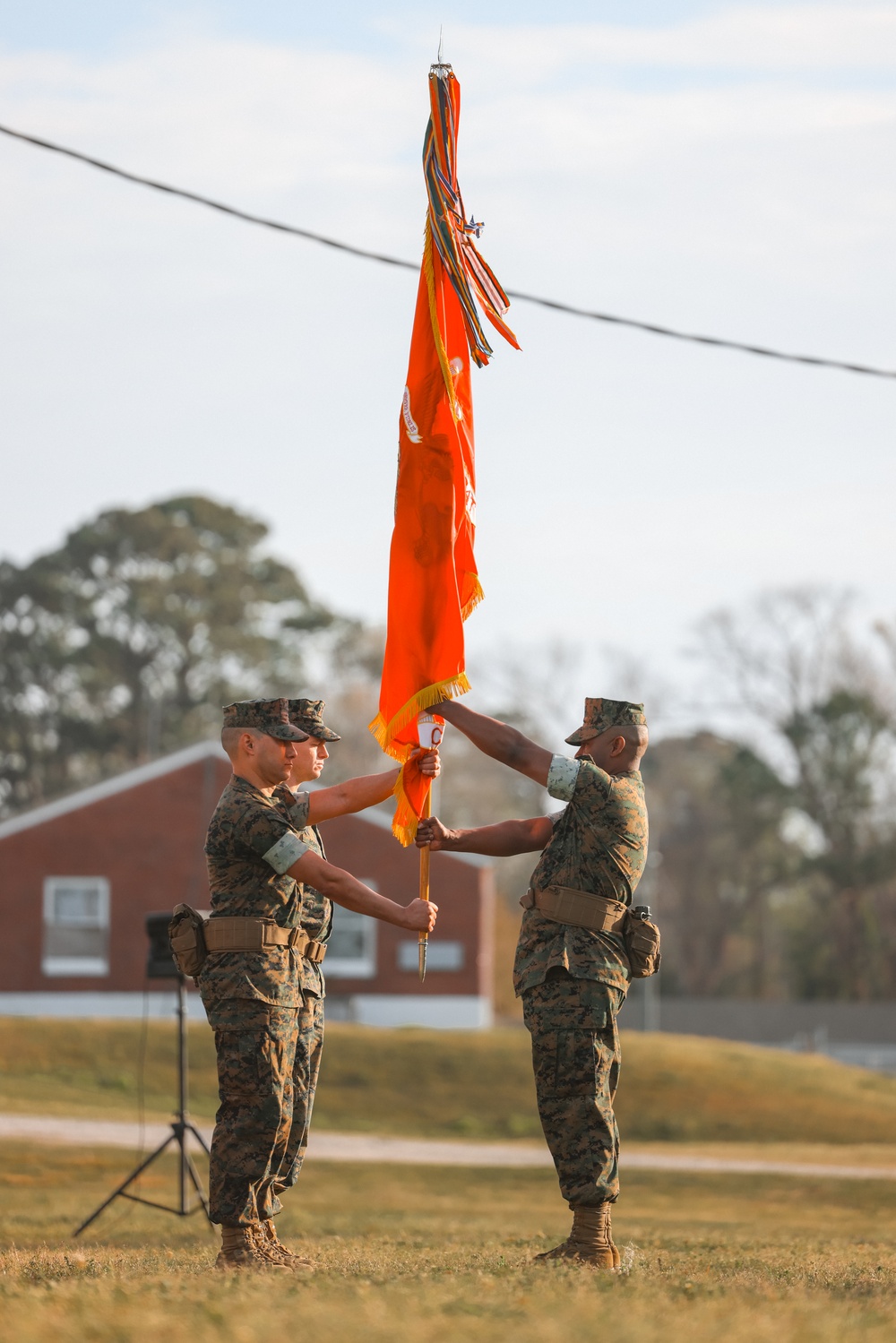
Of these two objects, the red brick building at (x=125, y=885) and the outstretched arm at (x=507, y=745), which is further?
the red brick building at (x=125, y=885)

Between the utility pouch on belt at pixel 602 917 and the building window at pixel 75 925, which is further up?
the utility pouch on belt at pixel 602 917

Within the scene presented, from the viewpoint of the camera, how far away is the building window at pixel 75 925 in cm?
3928

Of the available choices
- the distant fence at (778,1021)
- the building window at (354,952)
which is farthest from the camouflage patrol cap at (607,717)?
the distant fence at (778,1021)

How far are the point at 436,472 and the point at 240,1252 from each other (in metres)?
4.39

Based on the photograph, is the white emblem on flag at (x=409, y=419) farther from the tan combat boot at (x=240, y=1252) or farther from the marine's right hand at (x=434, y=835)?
the tan combat boot at (x=240, y=1252)

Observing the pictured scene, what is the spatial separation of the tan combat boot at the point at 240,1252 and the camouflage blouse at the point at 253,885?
3.49 ft

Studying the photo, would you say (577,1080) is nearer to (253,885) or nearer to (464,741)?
(253,885)

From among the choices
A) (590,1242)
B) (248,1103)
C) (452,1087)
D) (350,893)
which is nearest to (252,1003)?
(248,1103)

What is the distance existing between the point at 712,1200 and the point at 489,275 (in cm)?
1061

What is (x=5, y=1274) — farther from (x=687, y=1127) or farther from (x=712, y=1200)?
(x=687, y=1127)

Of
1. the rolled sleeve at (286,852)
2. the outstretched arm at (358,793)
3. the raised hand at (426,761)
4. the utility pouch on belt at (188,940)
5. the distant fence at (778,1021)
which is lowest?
the distant fence at (778,1021)

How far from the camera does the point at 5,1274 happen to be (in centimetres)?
772

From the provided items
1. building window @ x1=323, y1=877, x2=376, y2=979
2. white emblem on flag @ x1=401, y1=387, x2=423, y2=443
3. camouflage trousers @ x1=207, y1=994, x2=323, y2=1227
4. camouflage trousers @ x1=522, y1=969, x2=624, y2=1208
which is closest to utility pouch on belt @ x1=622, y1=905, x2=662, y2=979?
camouflage trousers @ x1=522, y1=969, x2=624, y2=1208

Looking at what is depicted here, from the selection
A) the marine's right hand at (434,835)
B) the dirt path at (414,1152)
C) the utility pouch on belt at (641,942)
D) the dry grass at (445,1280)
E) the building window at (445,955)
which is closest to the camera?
the dry grass at (445,1280)
